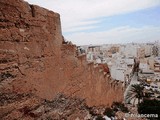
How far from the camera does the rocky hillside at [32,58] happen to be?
3.23 metres

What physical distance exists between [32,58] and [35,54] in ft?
0.37

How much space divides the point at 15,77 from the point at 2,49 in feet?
1.58

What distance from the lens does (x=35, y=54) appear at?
151 inches

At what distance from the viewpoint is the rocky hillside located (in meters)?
3.23

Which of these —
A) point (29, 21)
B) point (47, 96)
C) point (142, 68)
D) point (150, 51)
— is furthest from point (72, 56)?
point (150, 51)

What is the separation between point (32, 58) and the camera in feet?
12.3

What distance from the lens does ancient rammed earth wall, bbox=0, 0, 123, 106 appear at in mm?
3254

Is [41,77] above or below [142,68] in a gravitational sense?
above

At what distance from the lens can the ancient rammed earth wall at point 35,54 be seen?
325 cm

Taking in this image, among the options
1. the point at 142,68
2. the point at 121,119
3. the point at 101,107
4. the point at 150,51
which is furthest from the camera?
the point at 150,51

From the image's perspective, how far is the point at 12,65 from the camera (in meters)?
3.34

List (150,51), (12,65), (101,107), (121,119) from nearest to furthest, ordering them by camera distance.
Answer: (12,65), (101,107), (121,119), (150,51)

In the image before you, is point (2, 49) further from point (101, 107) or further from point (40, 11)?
point (101, 107)

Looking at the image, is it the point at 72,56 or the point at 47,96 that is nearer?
the point at 47,96
